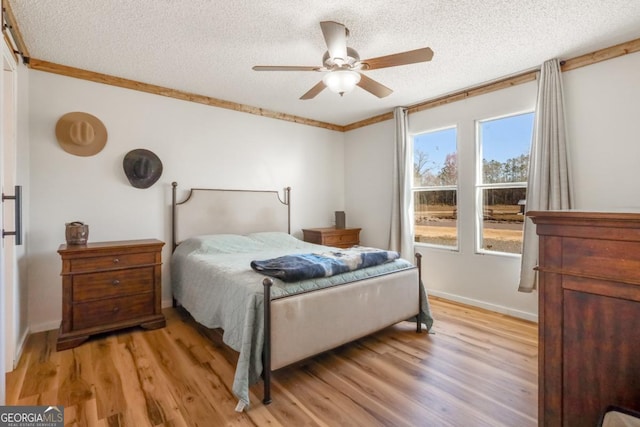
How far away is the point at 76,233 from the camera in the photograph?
9.28ft

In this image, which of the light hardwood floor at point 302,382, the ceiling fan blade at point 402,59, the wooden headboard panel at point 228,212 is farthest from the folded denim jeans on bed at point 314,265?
the wooden headboard panel at point 228,212

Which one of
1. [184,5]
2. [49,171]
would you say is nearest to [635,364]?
[184,5]

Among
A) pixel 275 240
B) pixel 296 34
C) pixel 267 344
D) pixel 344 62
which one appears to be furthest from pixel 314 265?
pixel 296 34

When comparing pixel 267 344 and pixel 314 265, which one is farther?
pixel 314 265

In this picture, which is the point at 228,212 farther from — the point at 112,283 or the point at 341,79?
the point at 341,79

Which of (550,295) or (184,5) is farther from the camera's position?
(184,5)

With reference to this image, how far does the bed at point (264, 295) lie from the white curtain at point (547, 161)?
1.17m

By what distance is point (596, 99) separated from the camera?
9.21 ft

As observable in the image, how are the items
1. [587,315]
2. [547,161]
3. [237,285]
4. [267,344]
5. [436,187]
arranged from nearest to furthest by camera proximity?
[587,315]
[267,344]
[237,285]
[547,161]
[436,187]

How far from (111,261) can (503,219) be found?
13.3 feet

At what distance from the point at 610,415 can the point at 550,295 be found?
1.31 feet

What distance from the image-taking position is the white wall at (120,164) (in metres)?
2.96

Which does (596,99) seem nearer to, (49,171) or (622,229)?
(622,229)

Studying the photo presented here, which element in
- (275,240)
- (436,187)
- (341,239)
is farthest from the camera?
(341,239)
